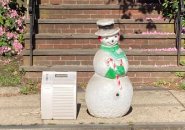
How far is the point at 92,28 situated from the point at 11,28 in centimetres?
180

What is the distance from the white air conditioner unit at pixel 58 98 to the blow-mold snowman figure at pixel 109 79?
0.92ft

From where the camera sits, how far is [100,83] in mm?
6266

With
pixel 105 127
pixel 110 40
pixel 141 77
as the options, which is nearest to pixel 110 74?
pixel 110 40

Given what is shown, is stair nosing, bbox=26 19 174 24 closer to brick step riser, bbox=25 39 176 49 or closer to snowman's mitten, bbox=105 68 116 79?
brick step riser, bbox=25 39 176 49

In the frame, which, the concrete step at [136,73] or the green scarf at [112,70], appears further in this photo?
the concrete step at [136,73]

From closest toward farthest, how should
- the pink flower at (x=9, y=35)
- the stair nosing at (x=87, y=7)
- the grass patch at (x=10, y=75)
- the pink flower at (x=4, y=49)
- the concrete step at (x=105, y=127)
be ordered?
the concrete step at (x=105, y=127) < the grass patch at (x=10, y=75) < the stair nosing at (x=87, y=7) < the pink flower at (x=4, y=49) < the pink flower at (x=9, y=35)

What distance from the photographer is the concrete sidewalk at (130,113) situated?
6164 millimetres

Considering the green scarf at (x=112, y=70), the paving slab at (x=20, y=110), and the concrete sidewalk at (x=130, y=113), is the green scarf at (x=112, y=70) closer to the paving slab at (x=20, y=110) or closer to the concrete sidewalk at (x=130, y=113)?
the concrete sidewalk at (x=130, y=113)

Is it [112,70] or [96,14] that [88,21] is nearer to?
[96,14]

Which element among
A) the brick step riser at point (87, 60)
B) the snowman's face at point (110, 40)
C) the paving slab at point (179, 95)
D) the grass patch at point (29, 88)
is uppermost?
the snowman's face at point (110, 40)

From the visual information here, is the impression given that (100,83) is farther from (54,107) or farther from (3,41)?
(3,41)

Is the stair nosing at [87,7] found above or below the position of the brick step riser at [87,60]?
above

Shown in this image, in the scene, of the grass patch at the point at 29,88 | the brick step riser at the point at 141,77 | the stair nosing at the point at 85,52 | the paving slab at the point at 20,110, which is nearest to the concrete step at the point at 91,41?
the stair nosing at the point at 85,52

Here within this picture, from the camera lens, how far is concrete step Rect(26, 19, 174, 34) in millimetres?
9141
